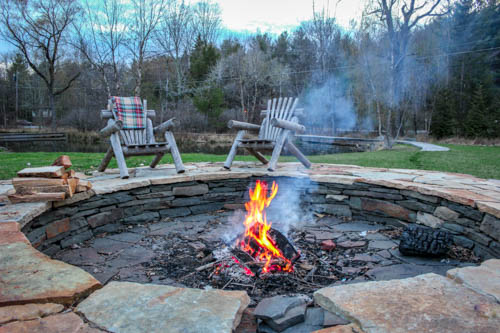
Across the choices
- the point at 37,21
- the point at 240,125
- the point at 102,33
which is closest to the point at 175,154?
the point at 240,125

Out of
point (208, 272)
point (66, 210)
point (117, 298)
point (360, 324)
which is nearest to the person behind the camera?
point (360, 324)

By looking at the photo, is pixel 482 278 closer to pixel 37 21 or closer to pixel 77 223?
pixel 77 223

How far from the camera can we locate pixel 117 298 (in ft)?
4.20

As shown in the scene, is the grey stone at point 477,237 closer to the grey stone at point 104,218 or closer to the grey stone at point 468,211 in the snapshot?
the grey stone at point 468,211

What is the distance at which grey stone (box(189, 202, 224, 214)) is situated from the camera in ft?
11.4

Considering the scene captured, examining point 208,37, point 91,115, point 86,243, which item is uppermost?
point 208,37

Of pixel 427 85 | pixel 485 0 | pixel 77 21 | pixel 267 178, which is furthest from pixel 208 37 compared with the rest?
pixel 267 178

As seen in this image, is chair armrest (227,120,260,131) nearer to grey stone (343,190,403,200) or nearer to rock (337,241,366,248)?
grey stone (343,190,403,200)

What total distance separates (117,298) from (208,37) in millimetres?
27709

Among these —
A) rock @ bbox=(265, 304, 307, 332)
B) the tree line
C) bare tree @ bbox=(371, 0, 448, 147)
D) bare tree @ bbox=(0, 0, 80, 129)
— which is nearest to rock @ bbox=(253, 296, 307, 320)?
rock @ bbox=(265, 304, 307, 332)

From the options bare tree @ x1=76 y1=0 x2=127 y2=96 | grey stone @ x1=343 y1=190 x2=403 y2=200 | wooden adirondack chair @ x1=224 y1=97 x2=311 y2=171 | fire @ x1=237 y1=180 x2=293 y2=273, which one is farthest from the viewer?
bare tree @ x1=76 y1=0 x2=127 y2=96

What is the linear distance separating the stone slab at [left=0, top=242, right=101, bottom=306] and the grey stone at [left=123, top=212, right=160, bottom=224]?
1.42 m

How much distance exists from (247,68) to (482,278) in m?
22.2

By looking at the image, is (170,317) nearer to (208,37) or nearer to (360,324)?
(360,324)
